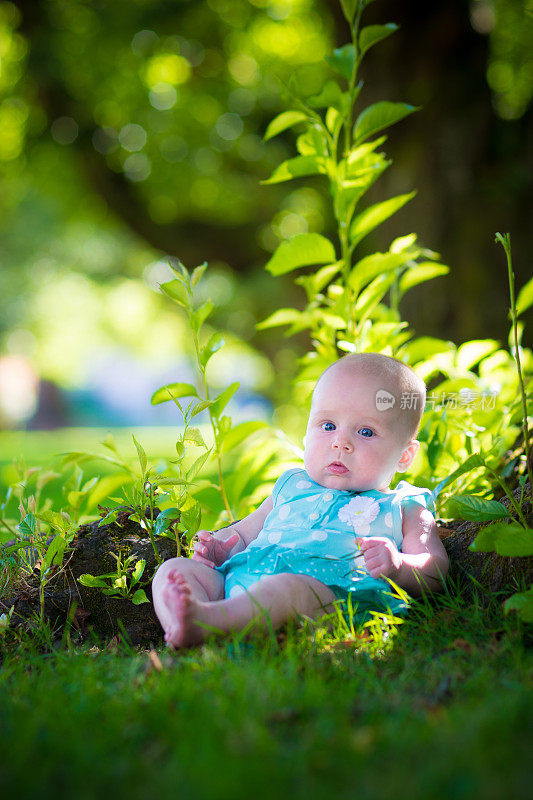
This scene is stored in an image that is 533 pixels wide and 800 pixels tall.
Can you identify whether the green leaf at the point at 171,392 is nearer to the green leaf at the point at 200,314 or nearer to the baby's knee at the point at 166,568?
the green leaf at the point at 200,314

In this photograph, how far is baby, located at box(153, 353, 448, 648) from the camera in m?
1.63

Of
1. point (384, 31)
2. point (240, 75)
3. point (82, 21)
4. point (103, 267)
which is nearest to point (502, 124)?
point (384, 31)

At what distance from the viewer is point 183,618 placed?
1514 millimetres

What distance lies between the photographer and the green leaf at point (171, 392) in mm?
2027

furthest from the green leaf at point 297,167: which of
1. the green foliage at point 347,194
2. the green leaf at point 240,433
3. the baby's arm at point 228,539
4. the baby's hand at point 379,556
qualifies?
the baby's hand at point 379,556

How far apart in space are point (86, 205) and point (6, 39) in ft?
6.95

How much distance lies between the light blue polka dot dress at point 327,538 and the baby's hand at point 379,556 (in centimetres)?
5

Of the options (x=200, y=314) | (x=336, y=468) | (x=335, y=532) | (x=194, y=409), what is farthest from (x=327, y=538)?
(x=200, y=314)

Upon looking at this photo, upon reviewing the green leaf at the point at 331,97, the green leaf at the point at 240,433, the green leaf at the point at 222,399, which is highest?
the green leaf at the point at 331,97

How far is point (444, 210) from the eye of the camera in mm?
5102

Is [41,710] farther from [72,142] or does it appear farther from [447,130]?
[72,142]

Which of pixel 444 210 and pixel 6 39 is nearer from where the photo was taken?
pixel 444 210

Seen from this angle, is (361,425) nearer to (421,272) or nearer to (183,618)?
(183,618)

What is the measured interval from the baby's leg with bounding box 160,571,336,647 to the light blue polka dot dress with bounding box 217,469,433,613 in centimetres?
6
